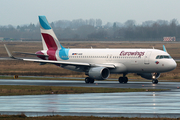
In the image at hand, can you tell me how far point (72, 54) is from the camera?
55.3 metres

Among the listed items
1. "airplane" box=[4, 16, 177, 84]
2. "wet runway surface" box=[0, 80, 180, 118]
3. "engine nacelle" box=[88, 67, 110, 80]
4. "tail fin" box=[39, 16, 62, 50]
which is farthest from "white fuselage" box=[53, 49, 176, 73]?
"wet runway surface" box=[0, 80, 180, 118]

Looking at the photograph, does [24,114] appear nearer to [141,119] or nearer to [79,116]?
[79,116]

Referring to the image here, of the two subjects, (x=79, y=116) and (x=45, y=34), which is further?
(x=45, y=34)

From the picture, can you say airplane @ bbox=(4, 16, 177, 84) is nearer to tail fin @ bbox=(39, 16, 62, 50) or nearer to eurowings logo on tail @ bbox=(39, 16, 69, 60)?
eurowings logo on tail @ bbox=(39, 16, 69, 60)

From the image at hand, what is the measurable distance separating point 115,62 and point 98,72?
3655 millimetres

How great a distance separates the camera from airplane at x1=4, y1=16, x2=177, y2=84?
48281 millimetres

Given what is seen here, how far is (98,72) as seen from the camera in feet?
159

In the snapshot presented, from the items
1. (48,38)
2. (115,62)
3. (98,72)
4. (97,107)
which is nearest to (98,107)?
(97,107)

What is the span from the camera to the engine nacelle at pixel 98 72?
48375mm

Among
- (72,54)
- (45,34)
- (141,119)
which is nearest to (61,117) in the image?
(141,119)

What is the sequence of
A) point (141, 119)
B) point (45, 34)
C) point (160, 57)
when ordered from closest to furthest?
point (141, 119), point (160, 57), point (45, 34)

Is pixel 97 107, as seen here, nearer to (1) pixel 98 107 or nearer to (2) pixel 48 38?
(1) pixel 98 107

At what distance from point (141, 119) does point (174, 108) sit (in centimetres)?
499

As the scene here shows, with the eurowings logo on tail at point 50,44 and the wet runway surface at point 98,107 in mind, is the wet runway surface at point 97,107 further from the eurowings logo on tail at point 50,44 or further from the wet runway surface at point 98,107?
the eurowings logo on tail at point 50,44
